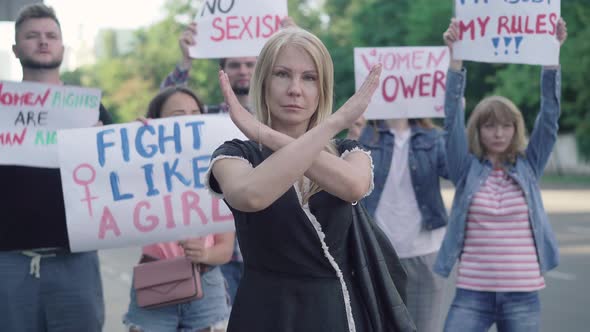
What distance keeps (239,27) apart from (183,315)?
7.99 feet

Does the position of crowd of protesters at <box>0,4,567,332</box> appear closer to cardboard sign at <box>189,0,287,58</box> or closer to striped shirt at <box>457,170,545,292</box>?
striped shirt at <box>457,170,545,292</box>

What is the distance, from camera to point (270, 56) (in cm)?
318

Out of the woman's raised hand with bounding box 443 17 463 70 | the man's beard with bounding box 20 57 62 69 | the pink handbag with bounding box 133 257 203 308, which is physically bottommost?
the pink handbag with bounding box 133 257 203 308

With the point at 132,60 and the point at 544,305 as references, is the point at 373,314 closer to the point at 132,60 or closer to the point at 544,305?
the point at 544,305

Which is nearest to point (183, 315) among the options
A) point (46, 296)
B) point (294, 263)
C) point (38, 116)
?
point (46, 296)

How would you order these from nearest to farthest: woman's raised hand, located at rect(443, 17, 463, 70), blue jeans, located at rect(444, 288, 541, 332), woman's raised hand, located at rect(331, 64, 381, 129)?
woman's raised hand, located at rect(331, 64, 381, 129)
blue jeans, located at rect(444, 288, 541, 332)
woman's raised hand, located at rect(443, 17, 463, 70)

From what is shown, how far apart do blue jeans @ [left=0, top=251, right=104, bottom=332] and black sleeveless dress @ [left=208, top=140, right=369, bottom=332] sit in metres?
1.71

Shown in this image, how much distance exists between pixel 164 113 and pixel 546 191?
2858 centimetres

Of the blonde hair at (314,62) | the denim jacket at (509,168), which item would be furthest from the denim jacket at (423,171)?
the blonde hair at (314,62)

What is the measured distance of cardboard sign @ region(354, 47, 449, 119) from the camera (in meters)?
6.56

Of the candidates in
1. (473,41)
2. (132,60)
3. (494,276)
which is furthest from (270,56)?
(132,60)

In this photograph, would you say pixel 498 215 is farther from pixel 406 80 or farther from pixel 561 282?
pixel 561 282

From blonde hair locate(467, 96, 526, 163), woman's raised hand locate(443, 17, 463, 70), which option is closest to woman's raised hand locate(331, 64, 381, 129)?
blonde hair locate(467, 96, 526, 163)

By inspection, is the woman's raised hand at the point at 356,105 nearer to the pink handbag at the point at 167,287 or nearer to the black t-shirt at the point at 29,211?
the pink handbag at the point at 167,287
